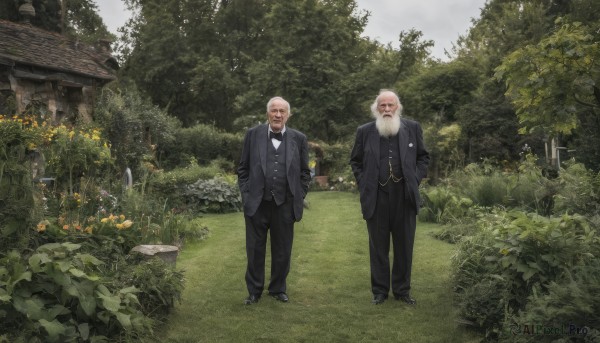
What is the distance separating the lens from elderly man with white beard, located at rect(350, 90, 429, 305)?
5.04 metres

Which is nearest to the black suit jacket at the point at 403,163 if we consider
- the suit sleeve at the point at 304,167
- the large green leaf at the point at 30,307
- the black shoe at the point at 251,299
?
the suit sleeve at the point at 304,167

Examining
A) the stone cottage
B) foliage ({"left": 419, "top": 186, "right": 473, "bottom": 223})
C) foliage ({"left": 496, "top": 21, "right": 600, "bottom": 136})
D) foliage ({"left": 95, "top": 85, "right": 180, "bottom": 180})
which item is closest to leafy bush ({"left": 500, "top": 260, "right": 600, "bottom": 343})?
foliage ({"left": 496, "top": 21, "right": 600, "bottom": 136})

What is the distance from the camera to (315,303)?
17.0ft

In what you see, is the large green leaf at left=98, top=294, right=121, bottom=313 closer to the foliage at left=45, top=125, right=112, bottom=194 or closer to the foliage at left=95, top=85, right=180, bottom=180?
the foliage at left=45, top=125, right=112, bottom=194

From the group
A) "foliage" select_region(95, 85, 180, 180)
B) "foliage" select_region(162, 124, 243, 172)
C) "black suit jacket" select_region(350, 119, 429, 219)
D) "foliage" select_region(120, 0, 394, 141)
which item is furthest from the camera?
"foliage" select_region(120, 0, 394, 141)

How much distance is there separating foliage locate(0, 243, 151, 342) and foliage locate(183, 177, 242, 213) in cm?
785

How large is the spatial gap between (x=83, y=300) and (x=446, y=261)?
4.65 meters

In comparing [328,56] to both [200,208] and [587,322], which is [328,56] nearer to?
[200,208]

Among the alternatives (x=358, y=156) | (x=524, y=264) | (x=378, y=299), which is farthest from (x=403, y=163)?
(x=524, y=264)

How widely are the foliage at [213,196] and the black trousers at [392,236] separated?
6.91m

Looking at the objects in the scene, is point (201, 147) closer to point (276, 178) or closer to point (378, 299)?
point (276, 178)

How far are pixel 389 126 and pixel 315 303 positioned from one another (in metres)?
1.74

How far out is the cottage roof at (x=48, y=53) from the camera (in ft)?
35.2

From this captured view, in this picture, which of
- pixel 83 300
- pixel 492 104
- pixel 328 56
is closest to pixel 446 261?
pixel 83 300
